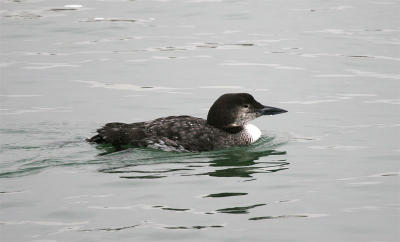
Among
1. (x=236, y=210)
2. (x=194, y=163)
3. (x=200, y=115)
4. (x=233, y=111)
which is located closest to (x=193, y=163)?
(x=194, y=163)

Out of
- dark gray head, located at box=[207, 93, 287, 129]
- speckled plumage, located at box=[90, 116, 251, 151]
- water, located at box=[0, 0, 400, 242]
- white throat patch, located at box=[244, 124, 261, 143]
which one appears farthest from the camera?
white throat patch, located at box=[244, 124, 261, 143]

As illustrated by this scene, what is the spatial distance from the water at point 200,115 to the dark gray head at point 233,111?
39 centimetres

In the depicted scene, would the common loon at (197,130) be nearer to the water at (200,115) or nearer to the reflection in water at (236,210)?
the water at (200,115)

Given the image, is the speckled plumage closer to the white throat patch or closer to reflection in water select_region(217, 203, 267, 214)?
the white throat patch

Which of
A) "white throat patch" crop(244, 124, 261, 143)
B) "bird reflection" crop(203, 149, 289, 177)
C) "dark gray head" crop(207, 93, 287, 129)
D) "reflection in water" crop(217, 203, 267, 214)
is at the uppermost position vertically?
"dark gray head" crop(207, 93, 287, 129)

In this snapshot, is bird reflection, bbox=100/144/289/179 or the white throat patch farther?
the white throat patch

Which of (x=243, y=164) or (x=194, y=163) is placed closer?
(x=194, y=163)

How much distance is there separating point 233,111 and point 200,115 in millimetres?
1547

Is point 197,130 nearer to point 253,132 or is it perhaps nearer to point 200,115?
point 253,132

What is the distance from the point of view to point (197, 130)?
491 inches

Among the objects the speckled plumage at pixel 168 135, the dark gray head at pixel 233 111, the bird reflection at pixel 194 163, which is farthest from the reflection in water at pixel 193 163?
the dark gray head at pixel 233 111

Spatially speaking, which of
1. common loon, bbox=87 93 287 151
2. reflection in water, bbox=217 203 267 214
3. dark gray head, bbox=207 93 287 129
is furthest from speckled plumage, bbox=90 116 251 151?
reflection in water, bbox=217 203 267 214

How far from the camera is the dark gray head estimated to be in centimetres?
1277

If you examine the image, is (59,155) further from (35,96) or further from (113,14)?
(113,14)
